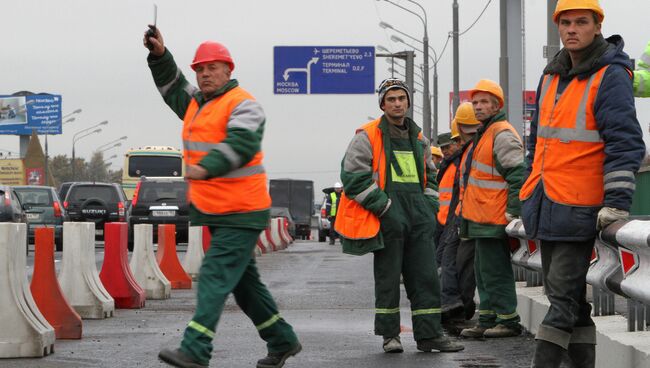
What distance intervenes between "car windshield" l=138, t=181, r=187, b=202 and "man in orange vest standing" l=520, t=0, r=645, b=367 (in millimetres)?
27680

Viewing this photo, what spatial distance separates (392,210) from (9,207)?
17.2 metres

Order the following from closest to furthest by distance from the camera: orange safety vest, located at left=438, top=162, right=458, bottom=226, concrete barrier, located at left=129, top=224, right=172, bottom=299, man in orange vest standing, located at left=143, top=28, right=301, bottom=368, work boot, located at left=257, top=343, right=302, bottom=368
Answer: man in orange vest standing, located at left=143, top=28, right=301, bottom=368, work boot, located at left=257, top=343, right=302, bottom=368, orange safety vest, located at left=438, top=162, right=458, bottom=226, concrete barrier, located at left=129, top=224, right=172, bottom=299

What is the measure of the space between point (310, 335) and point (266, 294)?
280cm

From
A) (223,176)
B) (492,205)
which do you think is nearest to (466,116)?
(492,205)

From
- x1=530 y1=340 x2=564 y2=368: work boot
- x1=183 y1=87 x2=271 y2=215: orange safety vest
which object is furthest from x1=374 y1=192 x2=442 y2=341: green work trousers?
x1=530 y1=340 x2=564 y2=368: work boot

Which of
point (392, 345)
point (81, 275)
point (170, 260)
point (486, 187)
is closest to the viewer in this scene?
point (392, 345)

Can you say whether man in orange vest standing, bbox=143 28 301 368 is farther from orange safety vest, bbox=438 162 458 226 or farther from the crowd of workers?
orange safety vest, bbox=438 162 458 226

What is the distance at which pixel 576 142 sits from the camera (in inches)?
269

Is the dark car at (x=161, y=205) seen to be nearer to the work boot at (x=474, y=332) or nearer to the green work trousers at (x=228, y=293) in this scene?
the work boot at (x=474, y=332)

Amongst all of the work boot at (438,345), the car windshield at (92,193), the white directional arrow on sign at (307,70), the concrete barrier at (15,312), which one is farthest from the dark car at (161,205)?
the work boot at (438,345)

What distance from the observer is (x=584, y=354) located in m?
7.20

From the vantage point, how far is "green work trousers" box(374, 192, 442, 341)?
9805 millimetres

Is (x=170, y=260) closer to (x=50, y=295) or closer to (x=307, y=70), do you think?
(x=50, y=295)

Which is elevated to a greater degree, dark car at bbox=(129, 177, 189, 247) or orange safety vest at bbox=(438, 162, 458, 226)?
orange safety vest at bbox=(438, 162, 458, 226)
